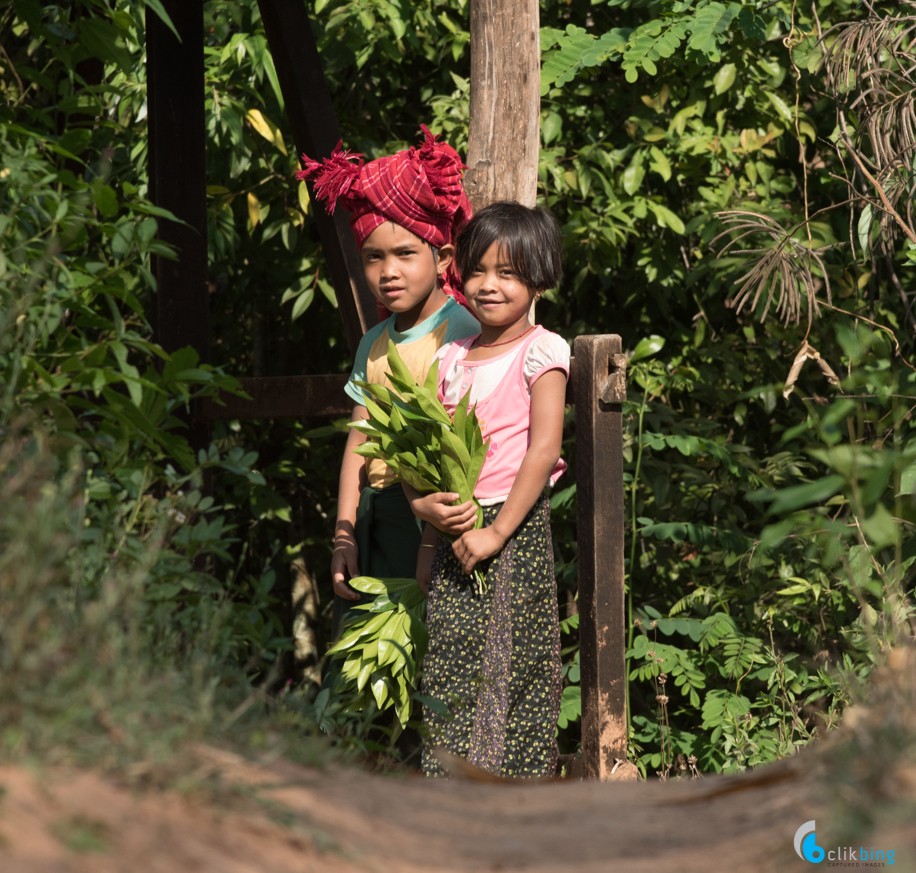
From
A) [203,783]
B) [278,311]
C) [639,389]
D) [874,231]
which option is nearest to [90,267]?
[203,783]

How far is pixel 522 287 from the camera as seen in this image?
3236mm

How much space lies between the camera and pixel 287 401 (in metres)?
4.32

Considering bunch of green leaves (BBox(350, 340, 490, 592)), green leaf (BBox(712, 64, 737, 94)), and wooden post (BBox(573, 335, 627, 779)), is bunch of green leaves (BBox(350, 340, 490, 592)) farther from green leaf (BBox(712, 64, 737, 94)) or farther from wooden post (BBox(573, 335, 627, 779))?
green leaf (BBox(712, 64, 737, 94))

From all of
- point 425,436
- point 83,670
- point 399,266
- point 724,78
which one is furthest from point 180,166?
point 83,670

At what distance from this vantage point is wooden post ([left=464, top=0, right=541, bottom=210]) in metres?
3.88

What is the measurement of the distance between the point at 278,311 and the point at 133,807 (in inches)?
190

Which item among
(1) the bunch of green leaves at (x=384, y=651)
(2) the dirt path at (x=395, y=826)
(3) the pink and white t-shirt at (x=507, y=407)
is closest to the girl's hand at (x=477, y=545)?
(3) the pink and white t-shirt at (x=507, y=407)

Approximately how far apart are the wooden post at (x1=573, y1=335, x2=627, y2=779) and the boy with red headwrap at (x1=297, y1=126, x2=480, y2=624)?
381 mm

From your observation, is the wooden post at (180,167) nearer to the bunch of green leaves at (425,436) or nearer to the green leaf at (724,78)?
the bunch of green leaves at (425,436)

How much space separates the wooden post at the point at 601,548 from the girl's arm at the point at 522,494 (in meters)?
0.41

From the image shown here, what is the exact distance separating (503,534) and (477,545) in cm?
7

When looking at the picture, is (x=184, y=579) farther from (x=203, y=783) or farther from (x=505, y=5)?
(x=505, y=5)

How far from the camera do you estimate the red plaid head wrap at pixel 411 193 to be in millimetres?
3422

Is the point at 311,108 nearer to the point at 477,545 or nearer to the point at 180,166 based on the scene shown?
the point at 180,166
